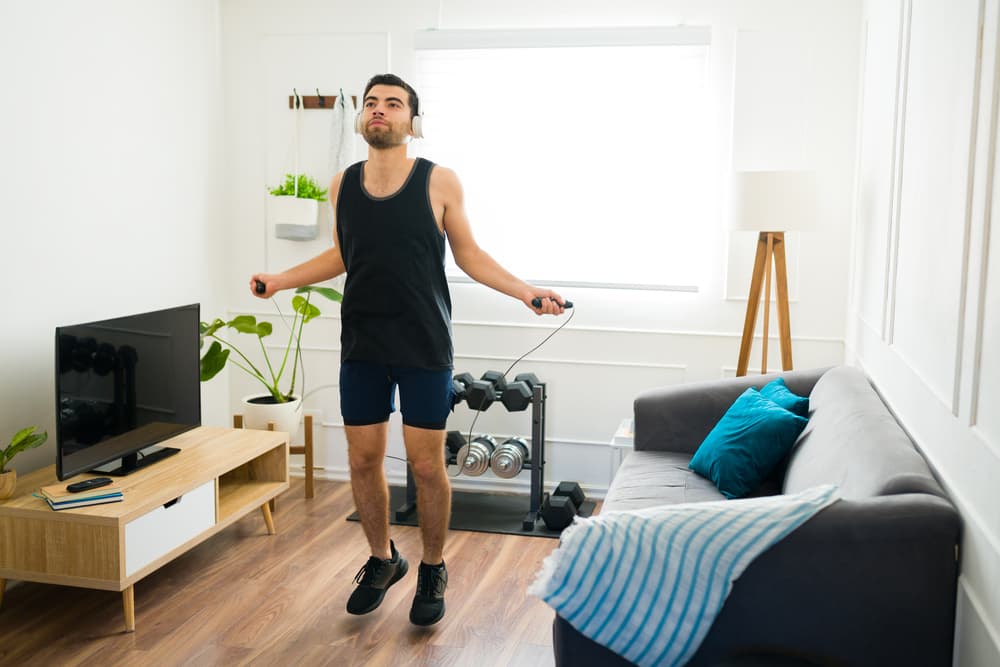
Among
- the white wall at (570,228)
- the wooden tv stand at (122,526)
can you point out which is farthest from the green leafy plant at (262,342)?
the wooden tv stand at (122,526)

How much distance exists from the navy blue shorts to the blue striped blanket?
1.13m

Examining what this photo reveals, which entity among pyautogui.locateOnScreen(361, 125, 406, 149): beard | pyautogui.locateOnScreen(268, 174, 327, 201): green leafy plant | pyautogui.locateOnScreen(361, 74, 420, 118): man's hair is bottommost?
pyautogui.locateOnScreen(268, 174, 327, 201): green leafy plant

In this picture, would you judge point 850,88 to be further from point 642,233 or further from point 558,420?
point 558,420

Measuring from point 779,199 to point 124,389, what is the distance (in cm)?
246

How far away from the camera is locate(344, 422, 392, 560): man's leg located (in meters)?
2.99

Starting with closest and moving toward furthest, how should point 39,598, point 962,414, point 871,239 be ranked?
1. point 962,414
2. point 39,598
3. point 871,239

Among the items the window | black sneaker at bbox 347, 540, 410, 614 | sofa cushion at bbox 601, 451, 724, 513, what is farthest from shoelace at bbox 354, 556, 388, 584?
the window

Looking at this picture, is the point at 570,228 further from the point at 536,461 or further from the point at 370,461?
the point at 370,461

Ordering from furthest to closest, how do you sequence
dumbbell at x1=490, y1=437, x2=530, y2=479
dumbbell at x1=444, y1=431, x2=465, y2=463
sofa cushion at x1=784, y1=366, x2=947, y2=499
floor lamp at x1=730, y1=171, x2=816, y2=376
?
dumbbell at x1=444, y1=431, x2=465, y2=463 → dumbbell at x1=490, y1=437, x2=530, y2=479 → floor lamp at x1=730, y1=171, x2=816, y2=376 → sofa cushion at x1=784, y1=366, x2=947, y2=499

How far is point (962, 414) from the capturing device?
1.80 m

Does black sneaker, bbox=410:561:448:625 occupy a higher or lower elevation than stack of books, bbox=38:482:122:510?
lower

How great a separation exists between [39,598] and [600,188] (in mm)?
2779

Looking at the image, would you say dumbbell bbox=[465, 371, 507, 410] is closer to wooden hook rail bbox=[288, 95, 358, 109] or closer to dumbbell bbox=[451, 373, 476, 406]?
dumbbell bbox=[451, 373, 476, 406]

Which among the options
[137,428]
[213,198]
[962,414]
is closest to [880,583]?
[962,414]
